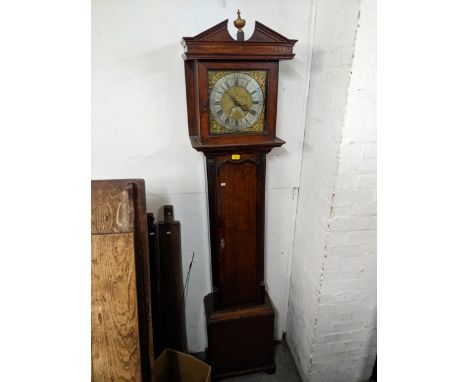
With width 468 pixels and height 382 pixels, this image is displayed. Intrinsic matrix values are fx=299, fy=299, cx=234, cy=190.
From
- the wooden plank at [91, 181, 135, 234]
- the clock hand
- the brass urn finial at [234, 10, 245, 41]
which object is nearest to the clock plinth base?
the wooden plank at [91, 181, 135, 234]

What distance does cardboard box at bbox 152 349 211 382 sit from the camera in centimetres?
147

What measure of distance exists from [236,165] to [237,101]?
263 mm

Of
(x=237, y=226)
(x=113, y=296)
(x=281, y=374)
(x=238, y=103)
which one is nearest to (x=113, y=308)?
(x=113, y=296)

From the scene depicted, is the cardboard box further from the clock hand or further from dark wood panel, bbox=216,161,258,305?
the clock hand

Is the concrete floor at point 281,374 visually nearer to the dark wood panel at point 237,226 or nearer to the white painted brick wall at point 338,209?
Result: the white painted brick wall at point 338,209

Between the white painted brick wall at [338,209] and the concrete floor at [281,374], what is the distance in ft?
0.21

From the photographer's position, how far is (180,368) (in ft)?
5.01

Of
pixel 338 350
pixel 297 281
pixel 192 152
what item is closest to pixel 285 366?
pixel 338 350

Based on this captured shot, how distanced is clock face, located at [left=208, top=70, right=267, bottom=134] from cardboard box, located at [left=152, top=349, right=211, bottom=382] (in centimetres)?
112

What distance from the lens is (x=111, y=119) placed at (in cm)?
132

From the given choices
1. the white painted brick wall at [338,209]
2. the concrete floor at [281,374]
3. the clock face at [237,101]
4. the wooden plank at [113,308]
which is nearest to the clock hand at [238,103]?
the clock face at [237,101]

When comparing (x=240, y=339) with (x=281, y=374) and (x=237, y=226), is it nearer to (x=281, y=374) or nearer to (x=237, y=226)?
(x=281, y=374)

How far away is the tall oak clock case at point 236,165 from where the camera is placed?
1.08 meters
